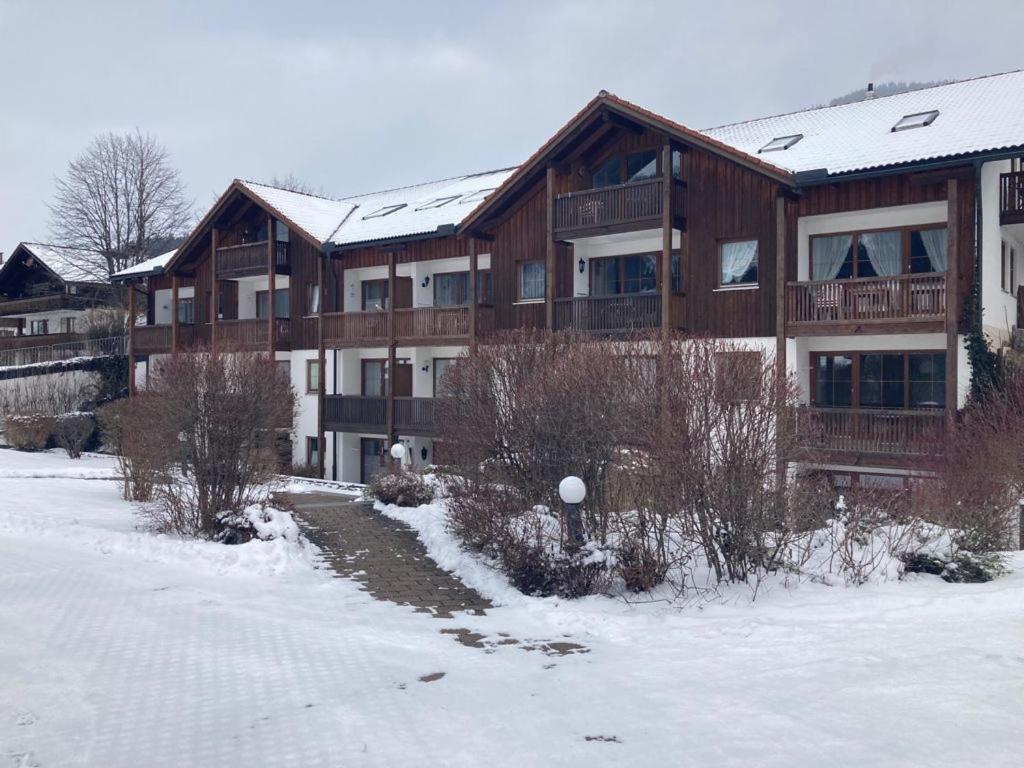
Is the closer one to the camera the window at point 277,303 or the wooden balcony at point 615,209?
the wooden balcony at point 615,209

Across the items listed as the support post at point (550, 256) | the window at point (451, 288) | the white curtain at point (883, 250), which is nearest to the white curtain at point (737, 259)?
the white curtain at point (883, 250)

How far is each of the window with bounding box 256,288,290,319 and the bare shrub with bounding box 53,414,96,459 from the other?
21.5 ft

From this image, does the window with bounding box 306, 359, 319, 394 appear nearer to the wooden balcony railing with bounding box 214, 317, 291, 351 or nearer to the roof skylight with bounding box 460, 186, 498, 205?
the wooden balcony railing with bounding box 214, 317, 291, 351

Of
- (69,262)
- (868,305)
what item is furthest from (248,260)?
(69,262)

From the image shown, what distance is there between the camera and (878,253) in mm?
18656

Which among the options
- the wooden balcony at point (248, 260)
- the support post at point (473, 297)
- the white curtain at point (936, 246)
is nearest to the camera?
the white curtain at point (936, 246)

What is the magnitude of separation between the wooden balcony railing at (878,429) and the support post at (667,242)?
3939 mm

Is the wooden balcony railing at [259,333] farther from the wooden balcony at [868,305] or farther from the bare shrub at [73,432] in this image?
the wooden balcony at [868,305]

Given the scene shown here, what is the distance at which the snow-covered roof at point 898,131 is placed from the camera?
17234 mm

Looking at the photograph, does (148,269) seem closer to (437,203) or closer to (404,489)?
(437,203)

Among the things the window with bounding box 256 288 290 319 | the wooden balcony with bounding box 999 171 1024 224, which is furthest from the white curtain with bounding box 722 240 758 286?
the window with bounding box 256 288 290 319

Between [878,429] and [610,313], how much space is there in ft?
20.9

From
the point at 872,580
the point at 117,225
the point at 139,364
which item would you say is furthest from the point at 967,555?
the point at 117,225

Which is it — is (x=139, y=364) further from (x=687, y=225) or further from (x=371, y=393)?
(x=687, y=225)
